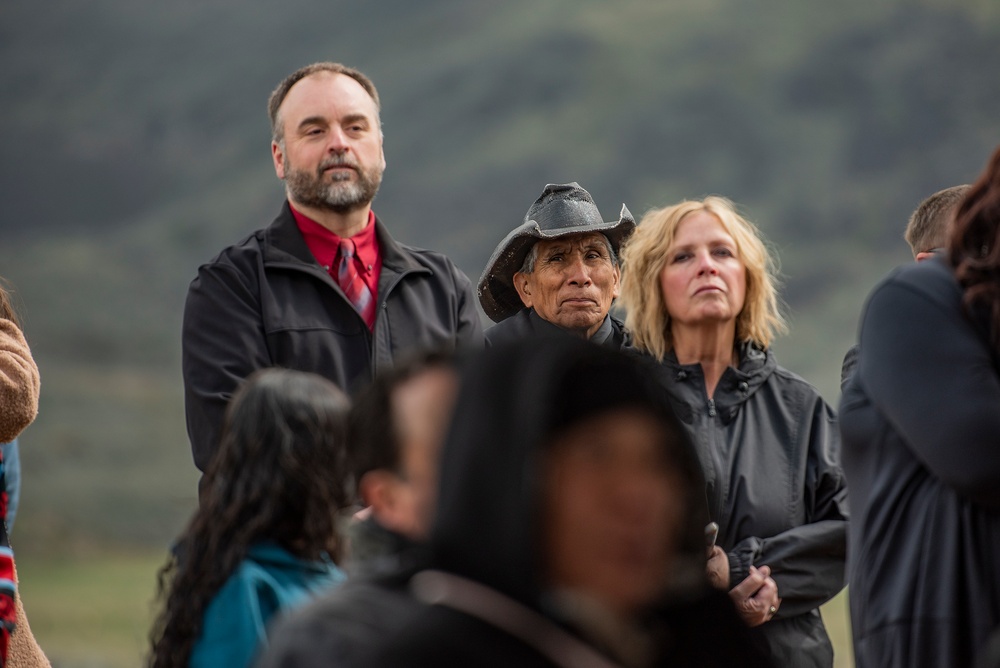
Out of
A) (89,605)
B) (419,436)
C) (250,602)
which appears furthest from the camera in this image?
(89,605)

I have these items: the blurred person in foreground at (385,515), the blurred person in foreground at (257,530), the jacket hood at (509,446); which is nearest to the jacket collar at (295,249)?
the blurred person in foreground at (257,530)

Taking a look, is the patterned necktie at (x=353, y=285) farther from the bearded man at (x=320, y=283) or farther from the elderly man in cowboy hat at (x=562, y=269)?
the elderly man in cowboy hat at (x=562, y=269)

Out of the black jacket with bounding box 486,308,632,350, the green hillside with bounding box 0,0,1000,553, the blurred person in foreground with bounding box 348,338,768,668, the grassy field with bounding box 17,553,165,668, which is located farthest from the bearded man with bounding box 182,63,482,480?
the green hillside with bounding box 0,0,1000,553

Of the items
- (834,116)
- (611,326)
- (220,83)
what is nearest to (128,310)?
(220,83)

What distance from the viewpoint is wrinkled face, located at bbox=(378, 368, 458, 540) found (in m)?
1.33

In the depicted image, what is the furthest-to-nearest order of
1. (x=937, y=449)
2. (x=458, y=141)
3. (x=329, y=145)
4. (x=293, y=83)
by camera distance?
(x=458, y=141) < (x=293, y=83) < (x=329, y=145) < (x=937, y=449)

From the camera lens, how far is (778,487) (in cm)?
362

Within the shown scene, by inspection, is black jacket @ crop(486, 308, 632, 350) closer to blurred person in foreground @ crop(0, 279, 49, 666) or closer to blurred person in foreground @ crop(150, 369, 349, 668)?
blurred person in foreground @ crop(0, 279, 49, 666)

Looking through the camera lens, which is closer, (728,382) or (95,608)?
(728,382)

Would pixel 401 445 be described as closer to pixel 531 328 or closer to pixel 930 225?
pixel 930 225

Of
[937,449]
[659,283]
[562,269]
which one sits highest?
[562,269]

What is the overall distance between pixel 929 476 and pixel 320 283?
195 centimetres

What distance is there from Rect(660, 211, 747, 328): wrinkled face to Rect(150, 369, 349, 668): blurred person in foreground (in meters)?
1.60

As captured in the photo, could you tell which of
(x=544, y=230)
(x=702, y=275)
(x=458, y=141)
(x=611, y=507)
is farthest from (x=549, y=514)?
(x=458, y=141)
